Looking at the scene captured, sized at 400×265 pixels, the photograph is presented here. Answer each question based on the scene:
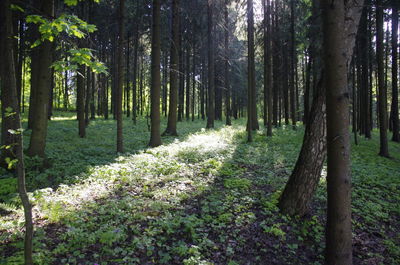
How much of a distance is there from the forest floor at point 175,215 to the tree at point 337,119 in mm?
1047

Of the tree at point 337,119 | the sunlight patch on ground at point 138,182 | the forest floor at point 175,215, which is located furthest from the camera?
the sunlight patch on ground at point 138,182

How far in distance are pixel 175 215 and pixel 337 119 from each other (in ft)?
11.1

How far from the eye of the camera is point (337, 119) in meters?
3.57

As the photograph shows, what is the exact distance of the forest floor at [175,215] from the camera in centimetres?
389

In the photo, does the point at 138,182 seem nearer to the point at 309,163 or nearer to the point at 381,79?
the point at 309,163

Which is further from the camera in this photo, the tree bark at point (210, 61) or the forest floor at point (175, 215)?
the tree bark at point (210, 61)

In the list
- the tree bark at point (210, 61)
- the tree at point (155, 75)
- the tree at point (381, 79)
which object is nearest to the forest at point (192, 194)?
the tree at point (155, 75)

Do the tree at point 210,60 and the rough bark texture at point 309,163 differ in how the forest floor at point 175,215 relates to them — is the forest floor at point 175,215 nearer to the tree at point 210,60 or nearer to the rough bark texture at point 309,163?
the rough bark texture at point 309,163

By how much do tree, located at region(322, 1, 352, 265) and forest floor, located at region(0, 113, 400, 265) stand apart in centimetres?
105

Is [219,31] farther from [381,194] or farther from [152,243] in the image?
[152,243]

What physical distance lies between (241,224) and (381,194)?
5109 mm

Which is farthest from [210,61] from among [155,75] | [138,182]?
[138,182]

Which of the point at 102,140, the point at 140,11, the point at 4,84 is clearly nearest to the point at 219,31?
the point at 140,11

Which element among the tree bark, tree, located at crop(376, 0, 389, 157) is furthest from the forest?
the tree bark
